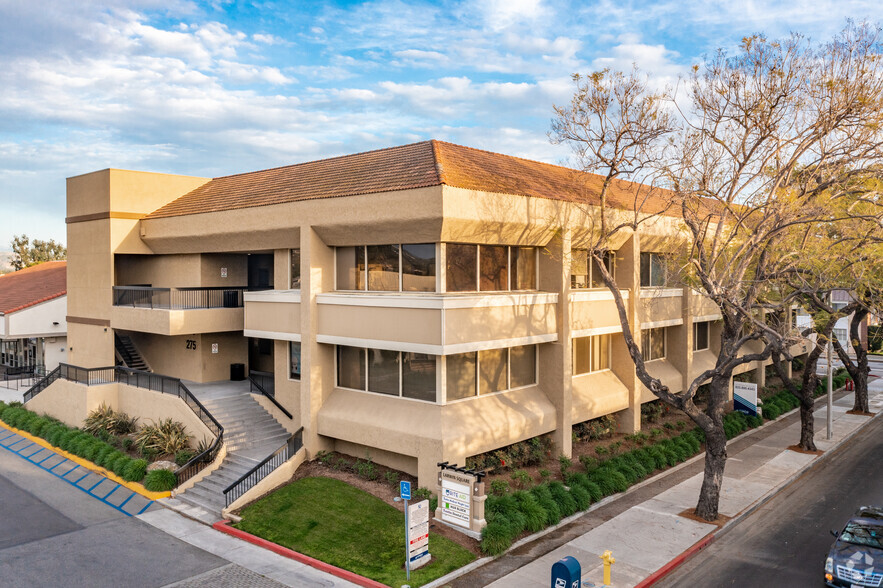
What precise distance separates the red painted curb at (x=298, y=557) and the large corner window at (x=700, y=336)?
78.4 feet

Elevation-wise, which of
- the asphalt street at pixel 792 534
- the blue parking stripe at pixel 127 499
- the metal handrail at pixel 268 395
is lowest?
the asphalt street at pixel 792 534

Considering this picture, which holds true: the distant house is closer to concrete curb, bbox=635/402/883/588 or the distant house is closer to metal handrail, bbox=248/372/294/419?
metal handrail, bbox=248/372/294/419

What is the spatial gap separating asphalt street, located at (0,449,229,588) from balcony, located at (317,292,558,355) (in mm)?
7547

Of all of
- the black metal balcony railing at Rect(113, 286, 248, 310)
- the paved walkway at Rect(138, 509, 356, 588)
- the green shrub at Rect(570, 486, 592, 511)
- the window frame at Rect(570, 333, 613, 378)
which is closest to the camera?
the paved walkway at Rect(138, 509, 356, 588)

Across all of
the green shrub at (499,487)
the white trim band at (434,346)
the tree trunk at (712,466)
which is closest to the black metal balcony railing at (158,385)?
the white trim band at (434,346)

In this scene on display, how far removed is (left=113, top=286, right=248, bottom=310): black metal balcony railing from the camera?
25812 mm

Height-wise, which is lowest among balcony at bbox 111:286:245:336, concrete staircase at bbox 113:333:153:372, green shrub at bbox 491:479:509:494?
green shrub at bbox 491:479:509:494

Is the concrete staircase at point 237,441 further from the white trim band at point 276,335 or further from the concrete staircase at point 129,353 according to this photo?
the concrete staircase at point 129,353

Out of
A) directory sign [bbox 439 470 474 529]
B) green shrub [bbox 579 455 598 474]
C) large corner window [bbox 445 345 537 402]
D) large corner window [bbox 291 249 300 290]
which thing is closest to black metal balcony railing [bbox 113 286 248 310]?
large corner window [bbox 291 249 300 290]

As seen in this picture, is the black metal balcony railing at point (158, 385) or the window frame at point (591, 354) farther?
the window frame at point (591, 354)

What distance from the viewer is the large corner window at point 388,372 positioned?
63.1ft

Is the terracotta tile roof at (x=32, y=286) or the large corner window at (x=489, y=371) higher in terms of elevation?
the terracotta tile roof at (x=32, y=286)

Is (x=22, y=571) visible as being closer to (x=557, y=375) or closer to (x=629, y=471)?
(x=557, y=375)

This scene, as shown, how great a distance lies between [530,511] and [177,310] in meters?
15.8
